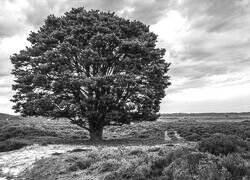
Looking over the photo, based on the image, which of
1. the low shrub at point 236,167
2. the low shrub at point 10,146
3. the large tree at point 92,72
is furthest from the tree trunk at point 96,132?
the low shrub at point 236,167

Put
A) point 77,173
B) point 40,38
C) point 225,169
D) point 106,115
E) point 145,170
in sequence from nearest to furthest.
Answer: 1. point 225,169
2. point 145,170
3. point 77,173
4. point 106,115
5. point 40,38

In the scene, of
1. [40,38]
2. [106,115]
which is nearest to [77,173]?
[106,115]

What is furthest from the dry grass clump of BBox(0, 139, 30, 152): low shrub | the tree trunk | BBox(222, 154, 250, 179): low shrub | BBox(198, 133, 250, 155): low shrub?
the tree trunk

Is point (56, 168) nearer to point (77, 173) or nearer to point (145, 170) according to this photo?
point (77, 173)

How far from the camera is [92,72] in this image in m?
→ 22.1

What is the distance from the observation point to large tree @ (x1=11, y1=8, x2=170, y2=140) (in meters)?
19.8

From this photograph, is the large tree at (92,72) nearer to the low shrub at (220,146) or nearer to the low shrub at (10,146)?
the low shrub at (10,146)

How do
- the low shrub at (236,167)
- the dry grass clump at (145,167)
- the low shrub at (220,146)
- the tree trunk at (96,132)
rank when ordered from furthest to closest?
the tree trunk at (96,132) → the low shrub at (220,146) → the dry grass clump at (145,167) → the low shrub at (236,167)

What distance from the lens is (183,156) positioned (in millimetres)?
9602

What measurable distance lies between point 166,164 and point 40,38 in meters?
16.2

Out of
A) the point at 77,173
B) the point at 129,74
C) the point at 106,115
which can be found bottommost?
the point at 77,173

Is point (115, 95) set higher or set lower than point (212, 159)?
higher

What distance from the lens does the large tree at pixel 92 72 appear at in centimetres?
1975

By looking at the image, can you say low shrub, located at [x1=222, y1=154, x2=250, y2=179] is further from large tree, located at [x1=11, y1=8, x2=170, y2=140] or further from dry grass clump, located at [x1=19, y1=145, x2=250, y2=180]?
large tree, located at [x1=11, y1=8, x2=170, y2=140]
